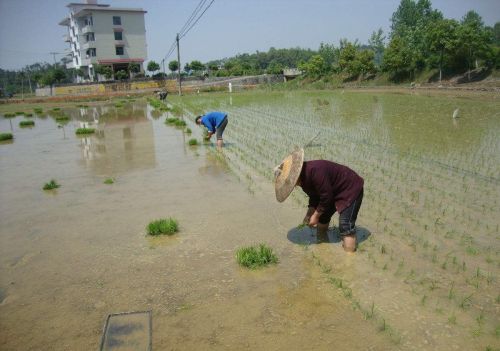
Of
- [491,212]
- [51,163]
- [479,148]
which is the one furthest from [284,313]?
[51,163]

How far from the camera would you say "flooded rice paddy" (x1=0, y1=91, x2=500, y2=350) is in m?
3.08

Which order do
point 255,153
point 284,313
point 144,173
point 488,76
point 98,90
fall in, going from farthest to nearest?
1. point 98,90
2. point 488,76
3. point 255,153
4. point 144,173
5. point 284,313

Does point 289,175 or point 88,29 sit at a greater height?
point 88,29

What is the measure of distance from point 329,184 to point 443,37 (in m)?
29.3

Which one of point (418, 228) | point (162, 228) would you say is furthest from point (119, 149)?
point (418, 228)

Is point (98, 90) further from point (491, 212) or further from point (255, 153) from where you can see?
point (491, 212)

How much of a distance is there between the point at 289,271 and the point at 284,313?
716 millimetres

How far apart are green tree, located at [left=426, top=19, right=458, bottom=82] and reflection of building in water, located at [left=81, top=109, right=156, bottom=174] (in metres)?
23.1

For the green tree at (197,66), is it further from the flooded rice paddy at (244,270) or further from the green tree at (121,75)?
the flooded rice paddy at (244,270)

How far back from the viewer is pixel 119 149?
11.5m

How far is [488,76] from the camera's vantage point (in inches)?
1021

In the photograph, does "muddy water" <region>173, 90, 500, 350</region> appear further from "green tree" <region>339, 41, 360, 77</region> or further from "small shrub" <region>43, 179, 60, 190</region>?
"green tree" <region>339, 41, 360, 77</region>

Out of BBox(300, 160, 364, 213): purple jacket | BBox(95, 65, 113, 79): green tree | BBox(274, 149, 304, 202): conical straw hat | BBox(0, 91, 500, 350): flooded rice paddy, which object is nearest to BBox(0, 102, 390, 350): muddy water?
BBox(0, 91, 500, 350): flooded rice paddy

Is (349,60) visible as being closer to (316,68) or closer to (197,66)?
(316,68)
